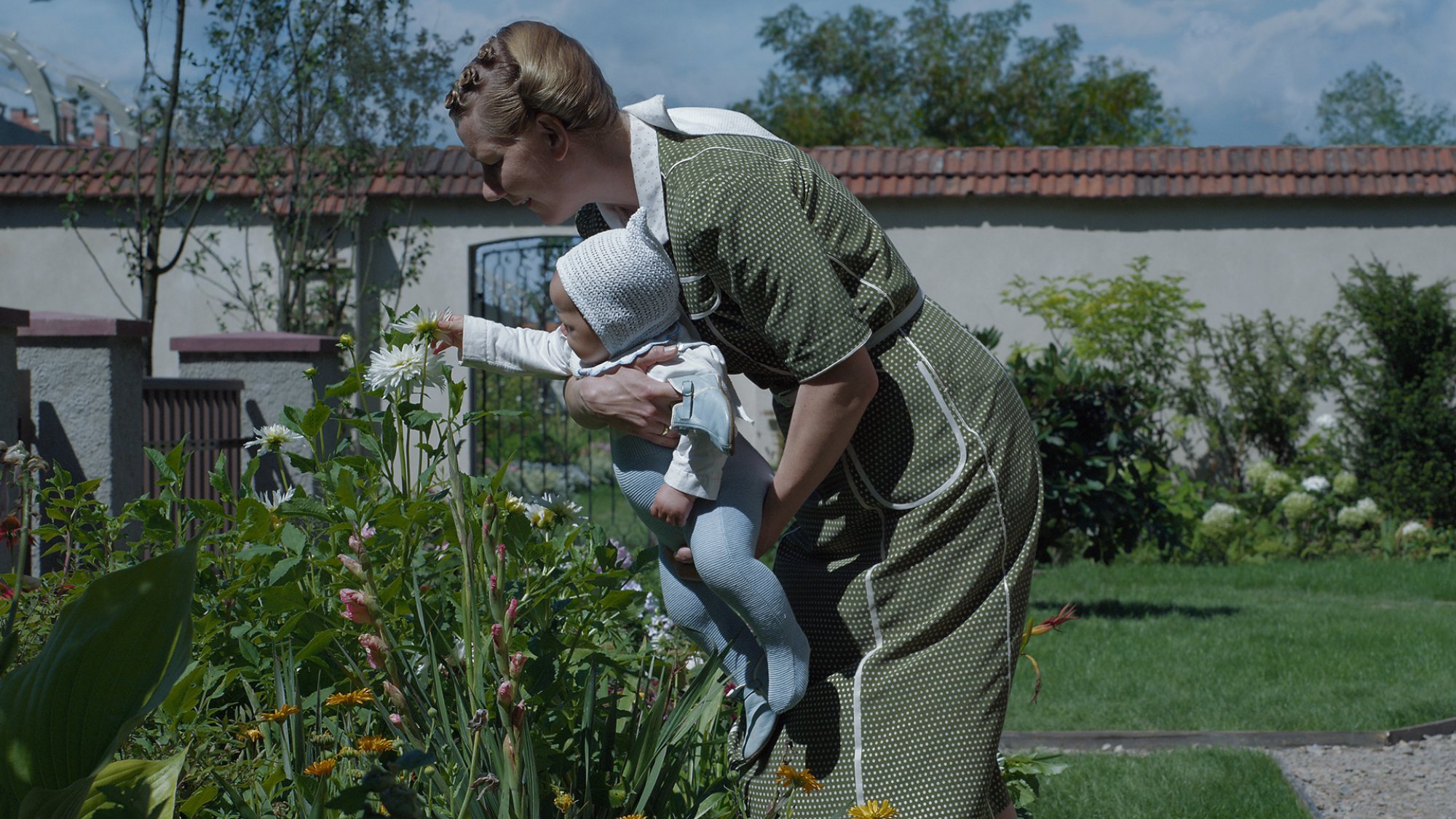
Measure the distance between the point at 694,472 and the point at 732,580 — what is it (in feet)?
0.48

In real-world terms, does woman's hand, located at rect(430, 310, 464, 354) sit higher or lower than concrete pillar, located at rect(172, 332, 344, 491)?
higher

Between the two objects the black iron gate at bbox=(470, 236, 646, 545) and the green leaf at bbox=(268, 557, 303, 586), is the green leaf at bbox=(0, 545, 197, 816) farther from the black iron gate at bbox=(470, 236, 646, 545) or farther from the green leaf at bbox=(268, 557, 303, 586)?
the black iron gate at bbox=(470, 236, 646, 545)

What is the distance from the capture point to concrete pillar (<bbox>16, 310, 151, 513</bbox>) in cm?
475

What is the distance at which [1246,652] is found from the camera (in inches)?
225

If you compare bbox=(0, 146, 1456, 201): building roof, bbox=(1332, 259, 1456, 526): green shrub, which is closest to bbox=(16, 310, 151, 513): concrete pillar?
bbox=(0, 146, 1456, 201): building roof

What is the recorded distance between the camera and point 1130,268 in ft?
36.0

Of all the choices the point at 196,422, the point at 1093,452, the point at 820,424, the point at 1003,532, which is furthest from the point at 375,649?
the point at 1093,452

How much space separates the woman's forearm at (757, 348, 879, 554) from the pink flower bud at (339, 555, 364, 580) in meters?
0.54

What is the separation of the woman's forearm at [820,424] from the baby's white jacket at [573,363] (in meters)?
0.09

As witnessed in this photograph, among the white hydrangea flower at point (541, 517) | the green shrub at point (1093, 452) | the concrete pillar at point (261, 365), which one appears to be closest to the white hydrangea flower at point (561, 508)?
the white hydrangea flower at point (541, 517)

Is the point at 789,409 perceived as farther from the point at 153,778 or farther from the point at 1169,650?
the point at 1169,650

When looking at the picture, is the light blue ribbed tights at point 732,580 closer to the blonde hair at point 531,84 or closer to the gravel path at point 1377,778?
the blonde hair at point 531,84

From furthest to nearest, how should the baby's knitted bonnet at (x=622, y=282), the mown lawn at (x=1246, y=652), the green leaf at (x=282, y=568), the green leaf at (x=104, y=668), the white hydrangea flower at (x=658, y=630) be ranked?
the mown lawn at (x=1246, y=652)
the white hydrangea flower at (x=658, y=630)
the green leaf at (x=282, y=568)
the baby's knitted bonnet at (x=622, y=282)
the green leaf at (x=104, y=668)

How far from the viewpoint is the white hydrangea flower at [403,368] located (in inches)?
80.0
